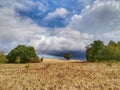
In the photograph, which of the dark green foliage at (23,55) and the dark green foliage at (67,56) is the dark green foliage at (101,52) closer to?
the dark green foliage at (23,55)

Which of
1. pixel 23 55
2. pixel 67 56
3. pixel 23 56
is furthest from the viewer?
pixel 67 56

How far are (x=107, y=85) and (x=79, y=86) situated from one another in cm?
219

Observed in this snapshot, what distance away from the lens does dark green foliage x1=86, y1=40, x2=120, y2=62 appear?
8138 cm

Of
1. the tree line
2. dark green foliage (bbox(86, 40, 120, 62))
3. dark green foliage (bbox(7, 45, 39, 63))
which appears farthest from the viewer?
dark green foliage (bbox(7, 45, 39, 63))

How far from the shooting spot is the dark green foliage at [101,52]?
81375mm

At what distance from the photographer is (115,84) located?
18.9m

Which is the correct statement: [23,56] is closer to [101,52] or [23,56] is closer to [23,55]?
[23,55]

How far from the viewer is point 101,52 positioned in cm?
8919

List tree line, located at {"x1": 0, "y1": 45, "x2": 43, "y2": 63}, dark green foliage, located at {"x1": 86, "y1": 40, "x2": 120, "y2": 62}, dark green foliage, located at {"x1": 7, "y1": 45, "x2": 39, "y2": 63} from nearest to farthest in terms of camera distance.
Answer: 1. dark green foliage, located at {"x1": 86, "y1": 40, "x2": 120, "y2": 62}
2. tree line, located at {"x1": 0, "y1": 45, "x2": 43, "y2": 63}
3. dark green foliage, located at {"x1": 7, "y1": 45, "x2": 39, "y2": 63}

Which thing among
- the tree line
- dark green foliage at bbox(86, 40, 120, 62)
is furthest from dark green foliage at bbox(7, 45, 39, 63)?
dark green foliage at bbox(86, 40, 120, 62)

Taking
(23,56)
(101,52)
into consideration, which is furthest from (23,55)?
(101,52)

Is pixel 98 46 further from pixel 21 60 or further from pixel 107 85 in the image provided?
pixel 107 85

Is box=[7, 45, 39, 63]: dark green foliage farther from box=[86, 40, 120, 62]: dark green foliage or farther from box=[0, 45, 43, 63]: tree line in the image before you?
box=[86, 40, 120, 62]: dark green foliage

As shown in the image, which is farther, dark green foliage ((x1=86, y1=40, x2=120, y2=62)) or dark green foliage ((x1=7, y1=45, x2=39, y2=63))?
dark green foliage ((x1=7, y1=45, x2=39, y2=63))
